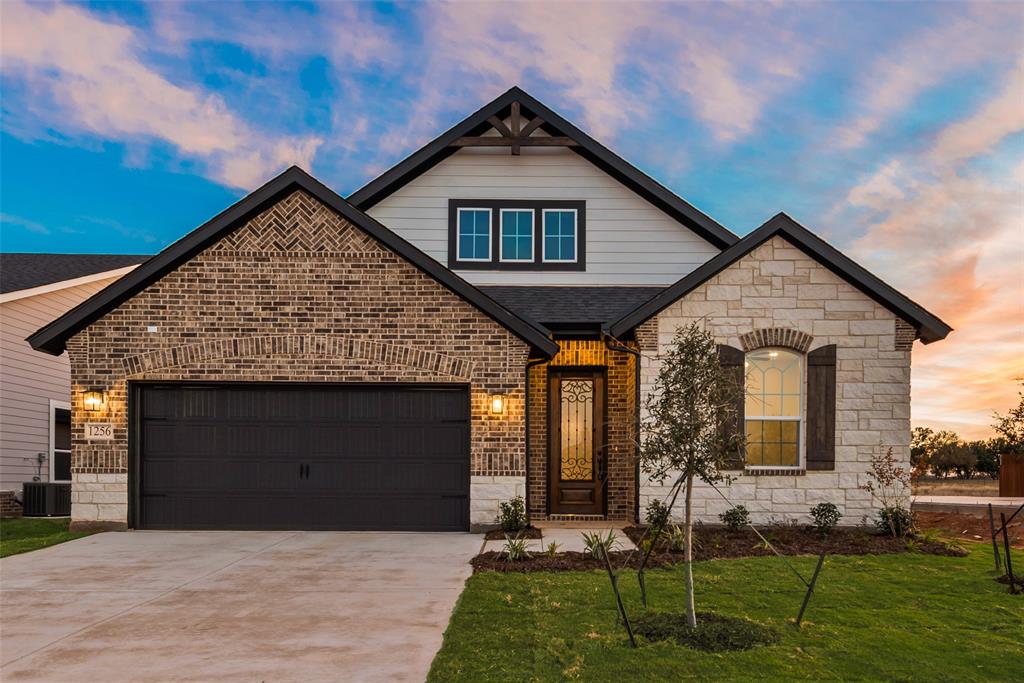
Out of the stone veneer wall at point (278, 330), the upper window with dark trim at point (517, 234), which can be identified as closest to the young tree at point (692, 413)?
the stone veneer wall at point (278, 330)

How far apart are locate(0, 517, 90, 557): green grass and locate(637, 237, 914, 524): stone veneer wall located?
9011mm

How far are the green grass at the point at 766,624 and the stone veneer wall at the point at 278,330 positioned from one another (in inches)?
170

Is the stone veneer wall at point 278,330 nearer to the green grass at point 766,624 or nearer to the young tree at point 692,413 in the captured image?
the green grass at point 766,624

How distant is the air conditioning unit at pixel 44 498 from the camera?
592 inches

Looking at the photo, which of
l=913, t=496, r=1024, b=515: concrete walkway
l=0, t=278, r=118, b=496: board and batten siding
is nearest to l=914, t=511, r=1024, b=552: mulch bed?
l=913, t=496, r=1024, b=515: concrete walkway

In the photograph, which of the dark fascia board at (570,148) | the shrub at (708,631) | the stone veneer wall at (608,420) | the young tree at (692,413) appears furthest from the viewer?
the dark fascia board at (570,148)

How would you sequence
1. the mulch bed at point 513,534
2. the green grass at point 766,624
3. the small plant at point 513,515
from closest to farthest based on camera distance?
the green grass at point 766,624
the mulch bed at point 513,534
the small plant at point 513,515

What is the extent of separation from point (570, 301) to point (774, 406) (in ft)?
13.2

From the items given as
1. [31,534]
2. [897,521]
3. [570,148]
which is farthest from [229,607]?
[570,148]

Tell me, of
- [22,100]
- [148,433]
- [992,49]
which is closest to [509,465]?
[148,433]

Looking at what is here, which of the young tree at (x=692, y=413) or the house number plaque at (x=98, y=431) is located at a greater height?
the young tree at (x=692, y=413)

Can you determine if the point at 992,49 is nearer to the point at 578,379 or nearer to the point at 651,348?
the point at 651,348

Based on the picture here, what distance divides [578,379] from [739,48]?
23.6ft

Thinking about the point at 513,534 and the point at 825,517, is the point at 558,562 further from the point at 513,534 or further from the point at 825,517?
the point at 825,517
